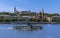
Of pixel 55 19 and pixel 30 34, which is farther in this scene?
pixel 55 19

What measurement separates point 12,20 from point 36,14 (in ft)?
14.6

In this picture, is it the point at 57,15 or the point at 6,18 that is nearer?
the point at 6,18

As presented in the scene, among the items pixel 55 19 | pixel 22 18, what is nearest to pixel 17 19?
pixel 22 18

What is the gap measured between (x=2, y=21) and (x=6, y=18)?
120 cm

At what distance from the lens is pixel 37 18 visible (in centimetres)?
3684

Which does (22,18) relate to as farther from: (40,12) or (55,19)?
(55,19)

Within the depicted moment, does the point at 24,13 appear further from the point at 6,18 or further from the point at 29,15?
the point at 6,18

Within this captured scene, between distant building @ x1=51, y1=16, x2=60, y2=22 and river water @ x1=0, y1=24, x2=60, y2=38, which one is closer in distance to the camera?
river water @ x1=0, y1=24, x2=60, y2=38

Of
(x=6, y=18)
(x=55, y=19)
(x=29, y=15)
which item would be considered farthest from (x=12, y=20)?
(x=55, y=19)

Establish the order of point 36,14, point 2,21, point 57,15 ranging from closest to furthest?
point 2,21
point 36,14
point 57,15

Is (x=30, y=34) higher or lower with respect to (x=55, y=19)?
higher

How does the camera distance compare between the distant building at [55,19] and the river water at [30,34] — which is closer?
the river water at [30,34]

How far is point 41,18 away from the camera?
3600cm

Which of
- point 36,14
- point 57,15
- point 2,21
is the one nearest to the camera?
point 2,21
